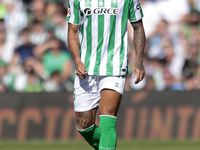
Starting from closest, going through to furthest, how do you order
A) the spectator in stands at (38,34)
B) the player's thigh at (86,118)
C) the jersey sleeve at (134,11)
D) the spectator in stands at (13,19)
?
1. the jersey sleeve at (134,11)
2. the player's thigh at (86,118)
3. the spectator in stands at (38,34)
4. the spectator in stands at (13,19)

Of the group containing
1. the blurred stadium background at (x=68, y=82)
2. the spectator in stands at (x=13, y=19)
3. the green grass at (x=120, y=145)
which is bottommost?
the green grass at (x=120, y=145)

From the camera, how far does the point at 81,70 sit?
4.56 metres

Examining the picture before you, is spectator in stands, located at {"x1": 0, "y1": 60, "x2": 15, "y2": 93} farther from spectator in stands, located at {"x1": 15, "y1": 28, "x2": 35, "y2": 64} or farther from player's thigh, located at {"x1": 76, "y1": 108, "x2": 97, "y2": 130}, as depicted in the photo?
player's thigh, located at {"x1": 76, "y1": 108, "x2": 97, "y2": 130}

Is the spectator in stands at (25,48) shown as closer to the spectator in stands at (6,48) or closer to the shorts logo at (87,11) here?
the spectator in stands at (6,48)

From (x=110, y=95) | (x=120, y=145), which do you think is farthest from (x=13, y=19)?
(x=110, y=95)

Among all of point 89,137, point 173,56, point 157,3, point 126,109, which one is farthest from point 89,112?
point 157,3

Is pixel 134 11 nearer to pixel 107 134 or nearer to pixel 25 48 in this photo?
pixel 107 134

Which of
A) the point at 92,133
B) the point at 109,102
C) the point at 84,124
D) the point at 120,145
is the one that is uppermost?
the point at 109,102

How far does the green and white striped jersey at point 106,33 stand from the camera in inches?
180

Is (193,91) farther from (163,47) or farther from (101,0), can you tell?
(101,0)

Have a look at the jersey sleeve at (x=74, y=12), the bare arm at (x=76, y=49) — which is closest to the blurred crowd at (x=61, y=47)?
the bare arm at (x=76, y=49)

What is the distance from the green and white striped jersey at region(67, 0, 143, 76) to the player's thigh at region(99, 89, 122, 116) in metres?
0.22

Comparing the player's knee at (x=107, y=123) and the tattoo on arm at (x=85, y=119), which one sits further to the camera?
the tattoo on arm at (x=85, y=119)

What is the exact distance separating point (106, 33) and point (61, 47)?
4.65 metres
